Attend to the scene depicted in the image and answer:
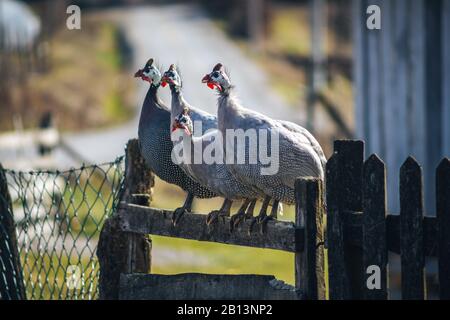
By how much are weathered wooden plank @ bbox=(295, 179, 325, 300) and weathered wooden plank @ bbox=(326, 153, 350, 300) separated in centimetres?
5

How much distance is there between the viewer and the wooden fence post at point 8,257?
696cm

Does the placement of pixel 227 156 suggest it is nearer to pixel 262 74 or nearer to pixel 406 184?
pixel 406 184

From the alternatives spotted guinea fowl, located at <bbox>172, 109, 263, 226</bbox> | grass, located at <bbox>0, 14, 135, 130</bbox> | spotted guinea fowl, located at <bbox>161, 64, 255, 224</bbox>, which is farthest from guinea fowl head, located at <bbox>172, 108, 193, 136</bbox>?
grass, located at <bbox>0, 14, 135, 130</bbox>

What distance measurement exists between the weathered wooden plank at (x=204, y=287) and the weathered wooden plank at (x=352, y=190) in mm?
279

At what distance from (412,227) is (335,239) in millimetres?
387

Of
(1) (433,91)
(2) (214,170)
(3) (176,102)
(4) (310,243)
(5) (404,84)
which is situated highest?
(5) (404,84)

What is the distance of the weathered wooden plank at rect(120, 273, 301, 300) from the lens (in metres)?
5.41

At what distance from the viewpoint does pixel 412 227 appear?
5.05 metres

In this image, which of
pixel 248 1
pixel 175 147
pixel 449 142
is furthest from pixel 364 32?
pixel 248 1

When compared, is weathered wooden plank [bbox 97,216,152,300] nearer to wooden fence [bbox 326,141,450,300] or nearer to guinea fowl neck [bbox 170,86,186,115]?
guinea fowl neck [bbox 170,86,186,115]

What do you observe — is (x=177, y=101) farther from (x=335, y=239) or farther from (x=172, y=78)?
(x=335, y=239)

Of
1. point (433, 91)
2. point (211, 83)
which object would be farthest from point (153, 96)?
point (433, 91)

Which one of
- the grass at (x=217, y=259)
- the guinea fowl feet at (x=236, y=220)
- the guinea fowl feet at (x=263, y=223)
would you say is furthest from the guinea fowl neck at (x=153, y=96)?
the grass at (x=217, y=259)

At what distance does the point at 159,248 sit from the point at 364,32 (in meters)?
3.57
